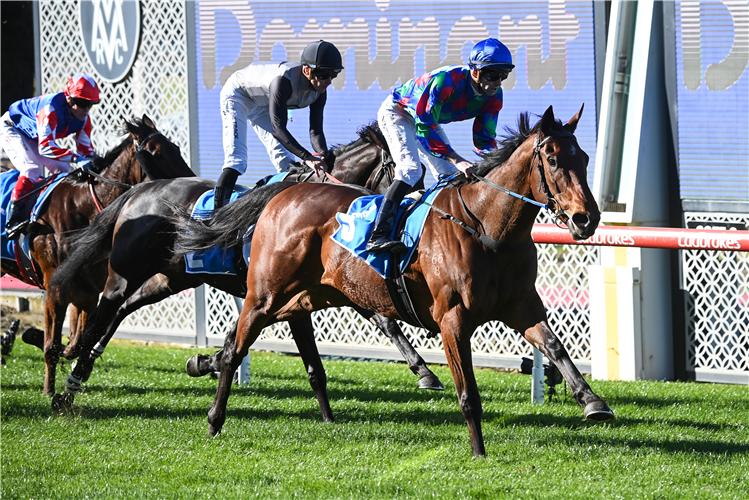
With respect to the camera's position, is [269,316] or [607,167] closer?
[269,316]

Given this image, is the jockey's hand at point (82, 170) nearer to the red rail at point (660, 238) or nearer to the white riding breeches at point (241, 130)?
the white riding breeches at point (241, 130)

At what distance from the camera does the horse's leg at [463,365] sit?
454cm

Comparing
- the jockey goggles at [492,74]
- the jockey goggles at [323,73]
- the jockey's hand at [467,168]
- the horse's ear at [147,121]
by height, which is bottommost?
the jockey's hand at [467,168]

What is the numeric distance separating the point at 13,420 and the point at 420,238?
9.60 ft

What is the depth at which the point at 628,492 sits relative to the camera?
3977 mm

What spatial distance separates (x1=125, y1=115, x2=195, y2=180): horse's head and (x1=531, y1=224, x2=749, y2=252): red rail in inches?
107

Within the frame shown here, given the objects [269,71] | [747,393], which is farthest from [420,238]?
[747,393]

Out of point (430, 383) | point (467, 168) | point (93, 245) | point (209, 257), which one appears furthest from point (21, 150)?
point (467, 168)

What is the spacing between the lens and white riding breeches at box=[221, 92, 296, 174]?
20.3ft

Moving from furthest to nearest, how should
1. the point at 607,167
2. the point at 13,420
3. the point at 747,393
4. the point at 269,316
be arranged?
the point at 607,167
the point at 747,393
the point at 13,420
the point at 269,316

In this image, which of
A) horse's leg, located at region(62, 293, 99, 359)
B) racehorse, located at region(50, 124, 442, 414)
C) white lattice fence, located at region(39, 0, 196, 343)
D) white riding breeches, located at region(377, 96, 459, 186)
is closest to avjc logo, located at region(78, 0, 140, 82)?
white lattice fence, located at region(39, 0, 196, 343)

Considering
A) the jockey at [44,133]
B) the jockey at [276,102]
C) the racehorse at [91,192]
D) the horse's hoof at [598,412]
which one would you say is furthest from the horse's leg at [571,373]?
the jockey at [44,133]

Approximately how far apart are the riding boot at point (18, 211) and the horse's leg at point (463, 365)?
3968mm

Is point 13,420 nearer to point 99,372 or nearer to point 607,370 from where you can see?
point 99,372
